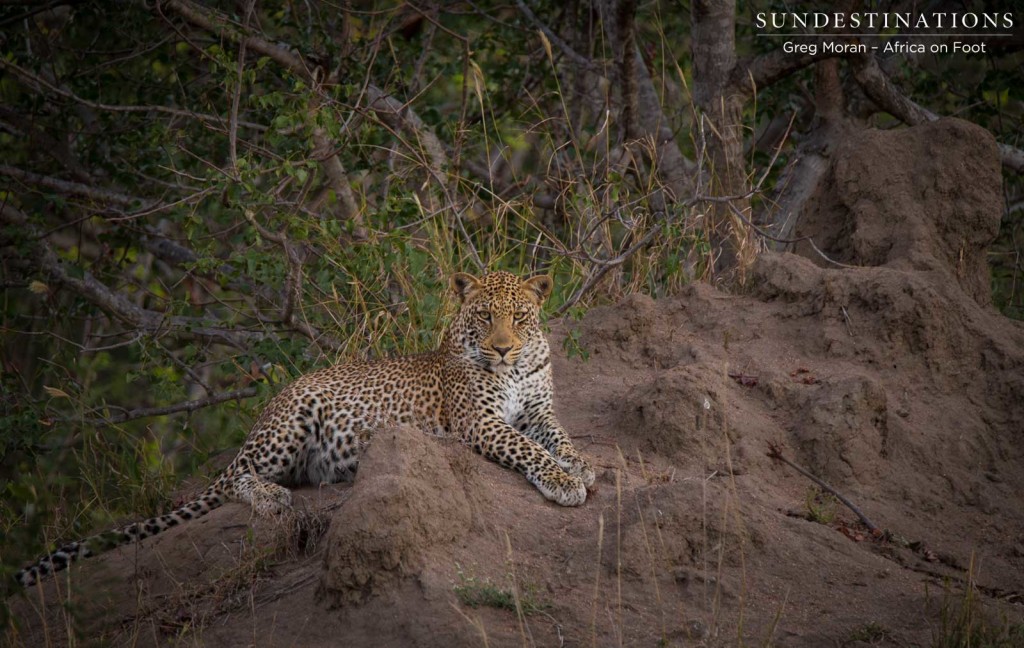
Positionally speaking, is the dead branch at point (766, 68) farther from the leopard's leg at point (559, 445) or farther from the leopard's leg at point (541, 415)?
the leopard's leg at point (559, 445)

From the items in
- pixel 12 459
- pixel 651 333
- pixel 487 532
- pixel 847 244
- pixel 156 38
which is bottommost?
pixel 12 459

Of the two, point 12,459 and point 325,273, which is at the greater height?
point 325,273

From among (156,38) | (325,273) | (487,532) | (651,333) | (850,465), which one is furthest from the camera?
(156,38)

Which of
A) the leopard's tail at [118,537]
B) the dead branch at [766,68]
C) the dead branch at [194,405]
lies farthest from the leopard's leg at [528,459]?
the dead branch at [766,68]

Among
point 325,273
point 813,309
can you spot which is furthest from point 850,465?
point 325,273

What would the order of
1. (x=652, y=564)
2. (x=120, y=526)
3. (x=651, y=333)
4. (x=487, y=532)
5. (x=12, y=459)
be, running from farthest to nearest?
(x=12, y=459) < (x=651, y=333) < (x=120, y=526) < (x=487, y=532) < (x=652, y=564)

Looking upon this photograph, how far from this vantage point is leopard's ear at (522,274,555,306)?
9.12 meters

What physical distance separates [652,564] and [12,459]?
24.6 feet

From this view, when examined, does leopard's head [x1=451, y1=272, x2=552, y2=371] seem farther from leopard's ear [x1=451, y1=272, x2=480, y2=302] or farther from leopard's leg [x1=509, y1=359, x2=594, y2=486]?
leopard's leg [x1=509, y1=359, x2=594, y2=486]

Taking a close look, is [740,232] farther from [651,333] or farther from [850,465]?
[850,465]

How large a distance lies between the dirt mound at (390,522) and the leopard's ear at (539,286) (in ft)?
7.73

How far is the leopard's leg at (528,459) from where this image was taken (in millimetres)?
7566

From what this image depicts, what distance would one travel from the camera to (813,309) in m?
9.30

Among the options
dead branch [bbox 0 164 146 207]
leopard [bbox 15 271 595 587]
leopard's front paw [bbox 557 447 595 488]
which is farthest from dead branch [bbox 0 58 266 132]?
leopard's front paw [bbox 557 447 595 488]
